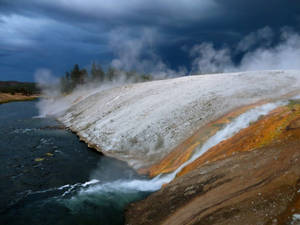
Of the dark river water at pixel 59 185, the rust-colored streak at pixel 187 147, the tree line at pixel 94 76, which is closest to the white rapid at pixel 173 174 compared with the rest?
the dark river water at pixel 59 185

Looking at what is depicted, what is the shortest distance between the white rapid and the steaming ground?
9.33 ft

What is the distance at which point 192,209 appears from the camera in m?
9.35

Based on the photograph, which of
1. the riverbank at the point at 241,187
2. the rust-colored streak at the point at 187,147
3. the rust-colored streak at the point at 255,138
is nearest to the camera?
the riverbank at the point at 241,187

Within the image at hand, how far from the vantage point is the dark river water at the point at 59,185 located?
11367 mm

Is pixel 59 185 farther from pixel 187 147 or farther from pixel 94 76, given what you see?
pixel 94 76

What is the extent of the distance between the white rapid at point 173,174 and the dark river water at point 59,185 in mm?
138

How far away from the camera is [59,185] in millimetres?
14867

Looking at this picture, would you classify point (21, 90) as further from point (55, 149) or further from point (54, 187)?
point (54, 187)

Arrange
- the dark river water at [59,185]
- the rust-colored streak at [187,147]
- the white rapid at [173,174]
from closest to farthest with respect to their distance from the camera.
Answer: the dark river water at [59,185] < the white rapid at [173,174] < the rust-colored streak at [187,147]

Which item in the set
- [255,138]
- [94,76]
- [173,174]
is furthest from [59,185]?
[94,76]

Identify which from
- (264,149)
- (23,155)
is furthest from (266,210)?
(23,155)

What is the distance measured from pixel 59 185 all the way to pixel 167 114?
12530 millimetres

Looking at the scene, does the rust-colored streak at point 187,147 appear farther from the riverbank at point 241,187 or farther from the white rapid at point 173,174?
the riverbank at point 241,187

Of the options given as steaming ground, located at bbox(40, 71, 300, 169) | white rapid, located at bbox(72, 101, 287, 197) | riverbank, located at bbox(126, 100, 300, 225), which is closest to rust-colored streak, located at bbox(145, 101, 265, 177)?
white rapid, located at bbox(72, 101, 287, 197)
